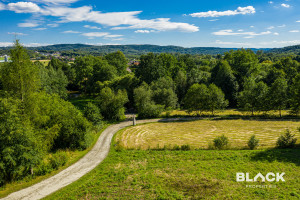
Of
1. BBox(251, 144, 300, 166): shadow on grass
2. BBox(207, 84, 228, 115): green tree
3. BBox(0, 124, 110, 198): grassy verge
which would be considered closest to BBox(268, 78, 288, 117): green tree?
BBox(207, 84, 228, 115): green tree

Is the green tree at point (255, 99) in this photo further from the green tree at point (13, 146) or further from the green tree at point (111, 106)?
the green tree at point (13, 146)

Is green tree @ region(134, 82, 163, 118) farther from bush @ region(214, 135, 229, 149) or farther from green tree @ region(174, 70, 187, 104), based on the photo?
bush @ region(214, 135, 229, 149)

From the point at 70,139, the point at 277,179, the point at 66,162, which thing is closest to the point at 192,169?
the point at 277,179

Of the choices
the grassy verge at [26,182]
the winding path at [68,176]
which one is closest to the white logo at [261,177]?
the winding path at [68,176]

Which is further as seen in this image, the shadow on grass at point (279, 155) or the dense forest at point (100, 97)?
the shadow on grass at point (279, 155)

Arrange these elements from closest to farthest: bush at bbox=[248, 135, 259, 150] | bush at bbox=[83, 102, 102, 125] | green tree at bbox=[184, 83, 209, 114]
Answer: bush at bbox=[248, 135, 259, 150] < bush at bbox=[83, 102, 102, 125] < green tree at bbox=[184, 83, 209, 114]

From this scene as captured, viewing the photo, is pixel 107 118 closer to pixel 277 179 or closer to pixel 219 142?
pixel 219 142
